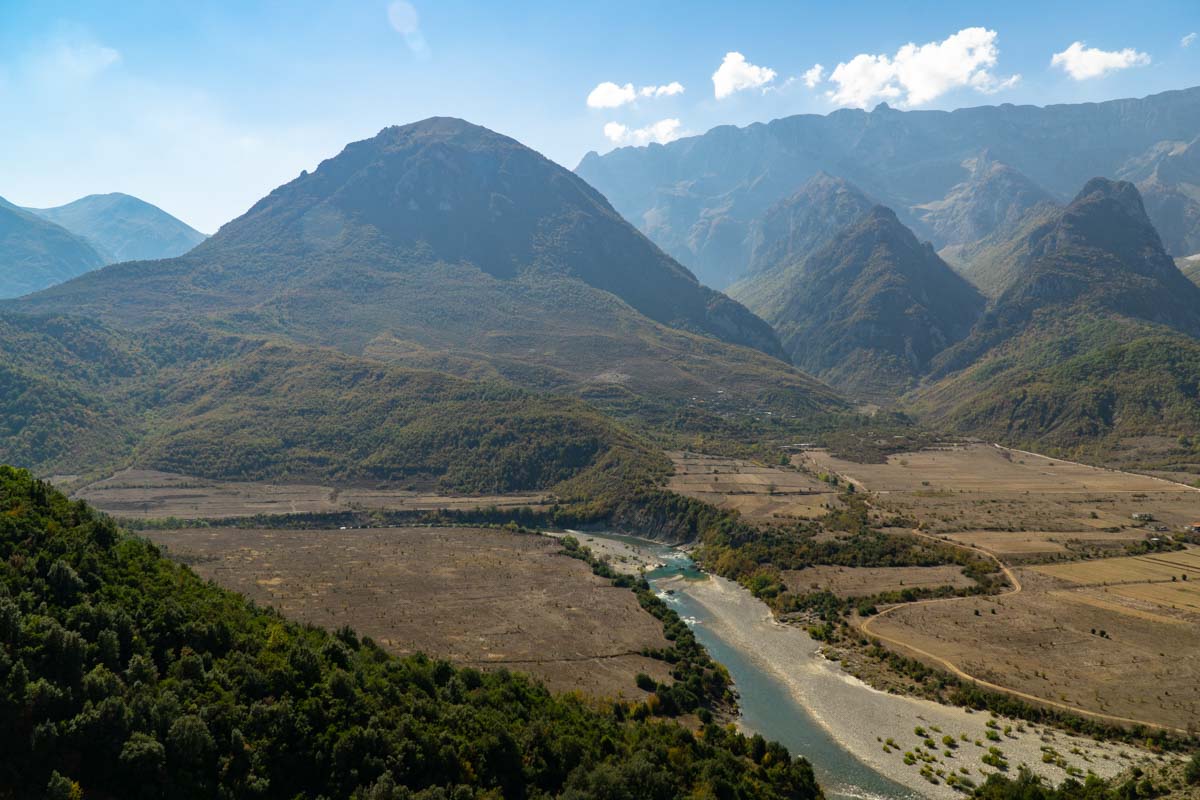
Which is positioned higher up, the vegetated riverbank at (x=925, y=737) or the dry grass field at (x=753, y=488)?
the dry grass field at (x=753, y=488)

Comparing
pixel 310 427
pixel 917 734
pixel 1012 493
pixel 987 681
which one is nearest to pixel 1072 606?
pixel 987 681

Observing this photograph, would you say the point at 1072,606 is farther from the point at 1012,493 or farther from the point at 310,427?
the point at 310,427

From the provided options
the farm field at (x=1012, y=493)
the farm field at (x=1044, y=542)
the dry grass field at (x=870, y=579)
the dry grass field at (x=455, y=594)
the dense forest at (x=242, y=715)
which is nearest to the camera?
the dense forest at (x=242, y=715)

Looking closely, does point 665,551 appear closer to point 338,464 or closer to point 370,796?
point 338,464

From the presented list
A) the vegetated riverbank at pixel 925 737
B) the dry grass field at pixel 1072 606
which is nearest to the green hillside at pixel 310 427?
the dry grass field at pixel 1072 606

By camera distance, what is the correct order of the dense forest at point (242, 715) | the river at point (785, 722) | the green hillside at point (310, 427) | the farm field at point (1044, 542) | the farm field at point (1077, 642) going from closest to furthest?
the dense forest at point (242, 715) → the river at point (785, 722) → the farm field at point (1077, 642) → the farm field at point (1044, 542) → the green hillside at point (310, 427)

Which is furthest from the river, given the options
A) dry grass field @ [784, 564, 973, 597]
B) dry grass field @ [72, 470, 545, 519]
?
dry grass field @ [72, 470, 545, 519]

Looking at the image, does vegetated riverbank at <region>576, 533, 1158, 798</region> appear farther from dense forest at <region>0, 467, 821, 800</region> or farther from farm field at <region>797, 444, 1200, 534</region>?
farm field at <region>797, 444, 1200, 534</region>

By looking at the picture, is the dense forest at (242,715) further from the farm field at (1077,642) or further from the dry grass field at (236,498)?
the dry grass field at (236,498)
